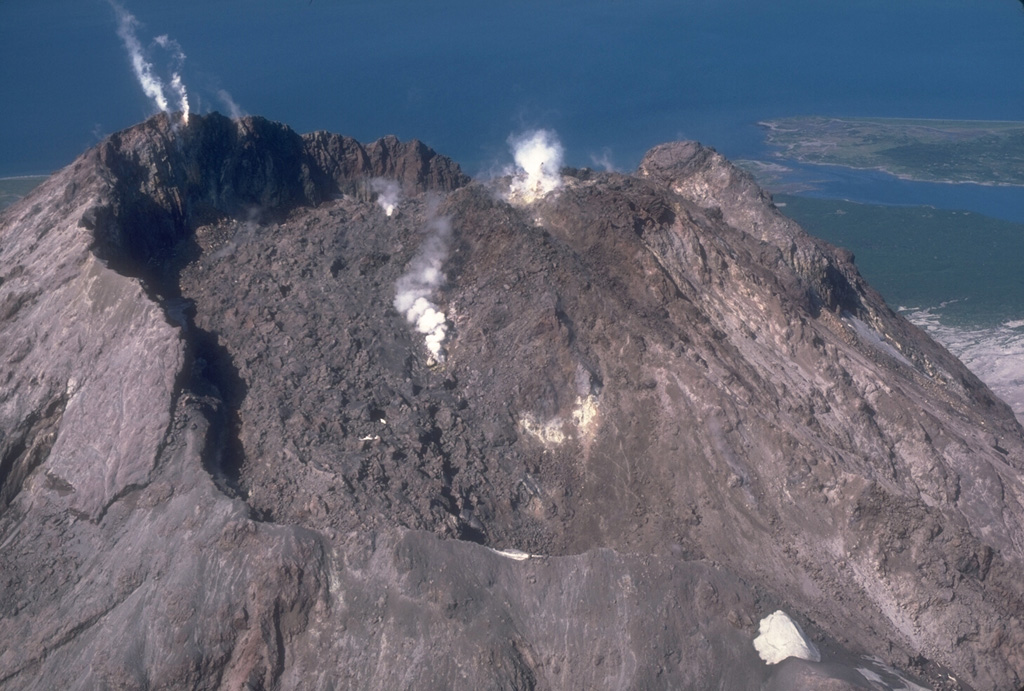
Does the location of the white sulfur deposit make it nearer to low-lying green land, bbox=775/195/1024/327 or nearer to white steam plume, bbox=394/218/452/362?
white steam plume, bbox=394/218/452/362

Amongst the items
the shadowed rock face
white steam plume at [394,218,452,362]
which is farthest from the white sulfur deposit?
white steam plume at [394,218,452,362]

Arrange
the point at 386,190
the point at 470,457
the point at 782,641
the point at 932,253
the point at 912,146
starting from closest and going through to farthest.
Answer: the point at 782,641, the point at 470,457, the point at 386,190, the point at 932,253, the point at 912,146

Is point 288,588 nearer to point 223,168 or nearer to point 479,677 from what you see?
point 479,677

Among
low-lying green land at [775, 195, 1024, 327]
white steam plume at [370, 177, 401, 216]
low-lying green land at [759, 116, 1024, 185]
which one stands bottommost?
low-lying green land at [775, 195, 1024, 327]

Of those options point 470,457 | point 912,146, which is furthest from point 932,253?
point 470,457

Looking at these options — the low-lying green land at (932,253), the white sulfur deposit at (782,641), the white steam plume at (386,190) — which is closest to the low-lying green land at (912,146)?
the low-lying green land at (932,253)

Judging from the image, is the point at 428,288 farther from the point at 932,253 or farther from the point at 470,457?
the point at 932,253
